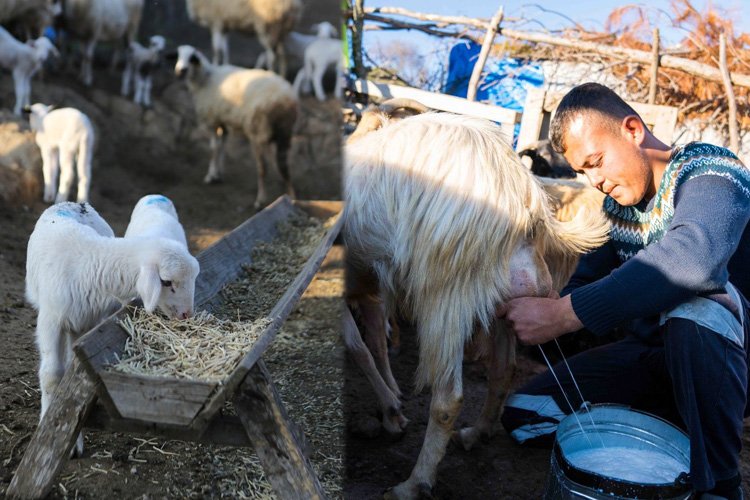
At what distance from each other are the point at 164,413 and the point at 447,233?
1.14 meters

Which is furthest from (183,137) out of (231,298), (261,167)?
(231,298)

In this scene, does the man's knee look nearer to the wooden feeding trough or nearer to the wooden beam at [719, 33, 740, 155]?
the wooden feeding trough

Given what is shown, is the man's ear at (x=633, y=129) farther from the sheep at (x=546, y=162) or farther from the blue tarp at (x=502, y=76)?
the blue tarp at (x=502, y=76)

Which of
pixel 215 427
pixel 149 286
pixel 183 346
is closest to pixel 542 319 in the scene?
pixel 215 427

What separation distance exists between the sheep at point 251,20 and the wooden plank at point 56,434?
26.9 feet

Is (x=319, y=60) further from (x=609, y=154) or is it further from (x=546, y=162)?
(x=609, y=154)

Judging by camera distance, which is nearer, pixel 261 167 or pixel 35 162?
pixel 35 162

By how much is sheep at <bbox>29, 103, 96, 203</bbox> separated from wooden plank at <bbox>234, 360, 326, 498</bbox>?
5.57m

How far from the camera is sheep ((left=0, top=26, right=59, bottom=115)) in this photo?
805cm

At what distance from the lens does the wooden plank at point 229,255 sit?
337cm

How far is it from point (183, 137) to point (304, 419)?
27.3 feet

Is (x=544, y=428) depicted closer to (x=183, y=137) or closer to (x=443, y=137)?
(x=443, y=137)

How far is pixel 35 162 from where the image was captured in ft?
23.0

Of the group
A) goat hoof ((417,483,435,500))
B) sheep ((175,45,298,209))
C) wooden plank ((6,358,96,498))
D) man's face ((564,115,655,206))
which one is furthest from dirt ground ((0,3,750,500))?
sheep ((175,45,298,209))
